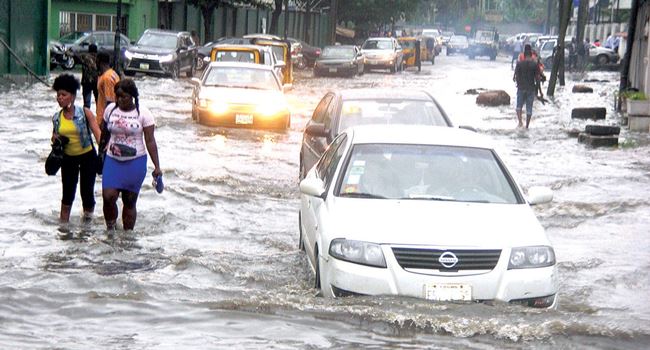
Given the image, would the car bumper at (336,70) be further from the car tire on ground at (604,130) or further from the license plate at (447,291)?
the license plate at (447,291)

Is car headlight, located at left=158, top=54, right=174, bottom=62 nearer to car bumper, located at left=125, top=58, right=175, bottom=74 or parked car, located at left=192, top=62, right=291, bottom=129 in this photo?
car bumper, located at left=125, top=58, right=175, bottom=74

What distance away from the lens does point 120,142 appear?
11.6 metres

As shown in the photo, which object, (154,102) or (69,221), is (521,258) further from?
(154,102)

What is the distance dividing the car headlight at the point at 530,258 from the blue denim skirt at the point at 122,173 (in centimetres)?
430

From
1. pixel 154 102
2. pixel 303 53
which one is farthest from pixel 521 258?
pixel 303 53

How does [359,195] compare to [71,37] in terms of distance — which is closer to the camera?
[359,195]

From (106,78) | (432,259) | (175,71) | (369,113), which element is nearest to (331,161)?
(432,259)

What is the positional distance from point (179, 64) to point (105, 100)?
26510mm

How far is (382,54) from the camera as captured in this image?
56.5 metres

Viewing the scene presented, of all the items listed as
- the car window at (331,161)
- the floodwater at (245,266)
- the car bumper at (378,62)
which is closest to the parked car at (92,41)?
the car bumper at (378,62)

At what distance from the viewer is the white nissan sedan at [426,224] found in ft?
28.0

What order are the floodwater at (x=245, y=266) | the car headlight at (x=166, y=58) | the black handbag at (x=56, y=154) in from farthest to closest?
1. the car headlight at (x=166, y=58)
2. the black handbag at (x=56, y=154)
3. the floodwater at (x=245, y=266)

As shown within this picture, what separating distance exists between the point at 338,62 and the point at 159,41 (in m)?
9.52

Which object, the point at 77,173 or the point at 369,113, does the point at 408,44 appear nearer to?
the point at 369,113
